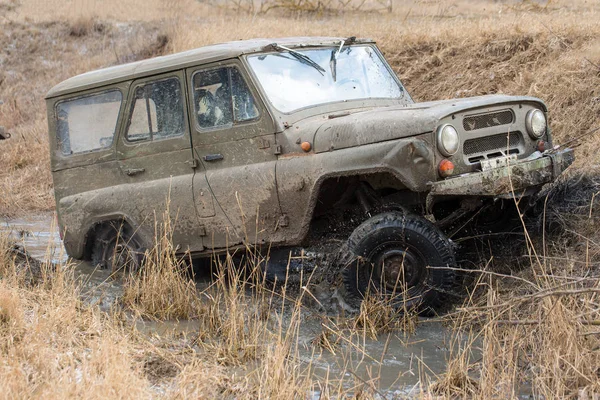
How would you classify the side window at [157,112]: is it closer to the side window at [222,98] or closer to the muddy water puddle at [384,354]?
the side window at [222,98]

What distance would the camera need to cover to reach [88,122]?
7.05 m

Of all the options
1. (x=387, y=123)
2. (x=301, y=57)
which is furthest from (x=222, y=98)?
(x=387, y=123)

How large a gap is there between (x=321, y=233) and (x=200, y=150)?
1.13 meters

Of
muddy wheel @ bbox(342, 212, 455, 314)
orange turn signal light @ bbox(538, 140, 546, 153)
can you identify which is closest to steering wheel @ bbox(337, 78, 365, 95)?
muddy wheel @ bbox(342, 212, 455, 314)

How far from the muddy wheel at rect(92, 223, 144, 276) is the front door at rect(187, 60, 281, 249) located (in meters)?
0.82

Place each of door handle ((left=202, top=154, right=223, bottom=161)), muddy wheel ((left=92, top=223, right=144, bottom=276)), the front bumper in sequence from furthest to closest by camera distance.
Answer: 1. muddy wheel ((left=92, top=223, right=144, bottom=276))
2. door handle ((left=202, top=154, right=223, bottom=161))
3. the front bumper

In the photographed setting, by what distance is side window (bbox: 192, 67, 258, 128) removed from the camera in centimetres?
605

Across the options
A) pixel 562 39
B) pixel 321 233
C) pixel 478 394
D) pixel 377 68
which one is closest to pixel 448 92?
pixel 562 39

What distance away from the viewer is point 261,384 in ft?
13.0

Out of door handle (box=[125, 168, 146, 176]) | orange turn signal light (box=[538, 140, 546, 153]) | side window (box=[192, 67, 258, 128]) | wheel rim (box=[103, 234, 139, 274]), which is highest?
side window (box=[192, 67, 258, 128])

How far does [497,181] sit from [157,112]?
2.83 m

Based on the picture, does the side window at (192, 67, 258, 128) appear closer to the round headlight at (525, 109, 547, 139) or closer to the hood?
the hood

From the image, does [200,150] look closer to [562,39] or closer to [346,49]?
[346,49]

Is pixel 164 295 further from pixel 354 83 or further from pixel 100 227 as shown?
pixel 354 83
